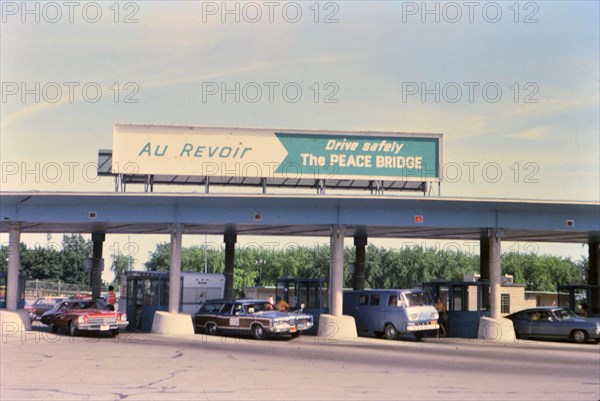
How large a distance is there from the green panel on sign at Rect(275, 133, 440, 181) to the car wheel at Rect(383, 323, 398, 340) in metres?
5.56

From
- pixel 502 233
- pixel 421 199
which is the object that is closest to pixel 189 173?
pixel 421 199

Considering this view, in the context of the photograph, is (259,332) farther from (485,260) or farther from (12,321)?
(485,260)

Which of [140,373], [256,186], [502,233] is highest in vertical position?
[256,186]

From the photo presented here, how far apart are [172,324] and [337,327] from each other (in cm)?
606

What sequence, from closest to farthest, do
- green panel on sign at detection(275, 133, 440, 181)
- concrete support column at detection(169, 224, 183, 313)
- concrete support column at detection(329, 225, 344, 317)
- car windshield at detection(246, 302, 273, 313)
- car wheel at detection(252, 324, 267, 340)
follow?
1. car wheel at detection(252, 324, 267, 340)
2. car windshield at detection(246, 302, 273, 313)
3. concrete support column at detection(329, 225, 344, 317)
4. green panel on sign at detection(275, 133, 440, 181)
5. concrete support column at detection(169, 224, 183, 313)

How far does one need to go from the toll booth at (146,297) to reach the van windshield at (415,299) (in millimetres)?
9362

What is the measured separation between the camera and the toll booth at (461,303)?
29.1 metres

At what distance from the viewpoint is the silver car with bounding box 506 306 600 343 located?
2720 centimetres

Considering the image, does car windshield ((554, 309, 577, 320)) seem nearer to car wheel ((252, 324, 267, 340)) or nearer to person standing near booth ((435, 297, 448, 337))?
person standing near booth ((435, 297, 448, 337))

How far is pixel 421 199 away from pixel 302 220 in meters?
4.61

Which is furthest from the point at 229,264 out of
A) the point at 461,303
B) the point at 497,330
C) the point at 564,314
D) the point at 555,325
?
the point at 564,314

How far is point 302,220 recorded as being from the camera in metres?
27.3

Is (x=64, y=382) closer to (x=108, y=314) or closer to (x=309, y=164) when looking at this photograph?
(x=108, y=314)

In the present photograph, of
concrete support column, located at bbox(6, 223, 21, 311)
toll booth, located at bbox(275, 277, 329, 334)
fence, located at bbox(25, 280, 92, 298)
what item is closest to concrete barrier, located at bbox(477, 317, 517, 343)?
toll booth, located at bbox(275, 277, 329, 334)
